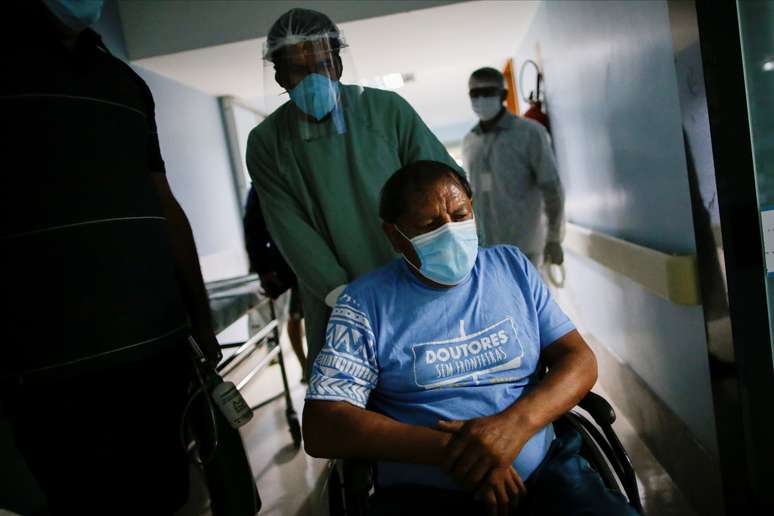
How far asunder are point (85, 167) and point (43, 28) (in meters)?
0.28

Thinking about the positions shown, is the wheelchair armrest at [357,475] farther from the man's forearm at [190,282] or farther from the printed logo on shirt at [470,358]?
the man's forearm at [190,282]

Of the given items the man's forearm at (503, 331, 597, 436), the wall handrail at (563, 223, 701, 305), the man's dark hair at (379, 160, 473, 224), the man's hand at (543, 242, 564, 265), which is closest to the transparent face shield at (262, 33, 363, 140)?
the man's dark hair at (379, 160, 473, 224)

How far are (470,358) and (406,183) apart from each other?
16.5 inches

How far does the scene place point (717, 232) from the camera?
4.12ft

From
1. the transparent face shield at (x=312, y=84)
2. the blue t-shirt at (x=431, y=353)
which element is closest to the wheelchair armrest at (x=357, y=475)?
the blue t-shirt at (x=431, y=353)

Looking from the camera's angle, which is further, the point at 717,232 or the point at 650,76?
the point at 650,76

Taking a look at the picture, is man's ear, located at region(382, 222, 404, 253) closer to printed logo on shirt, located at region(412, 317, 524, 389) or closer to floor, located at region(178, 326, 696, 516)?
printed logo on shirt, located at region(412, 317, 524, 389)

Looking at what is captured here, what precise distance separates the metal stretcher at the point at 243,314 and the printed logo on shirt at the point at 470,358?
1.08 metres

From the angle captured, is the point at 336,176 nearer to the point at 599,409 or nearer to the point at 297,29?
the point at 297,29

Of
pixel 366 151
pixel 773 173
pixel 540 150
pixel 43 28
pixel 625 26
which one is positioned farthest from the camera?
pixel 540 150

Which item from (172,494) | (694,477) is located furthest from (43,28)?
(694,477)

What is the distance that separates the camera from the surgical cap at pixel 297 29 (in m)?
1.32

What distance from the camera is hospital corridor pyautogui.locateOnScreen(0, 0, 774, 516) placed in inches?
38.8

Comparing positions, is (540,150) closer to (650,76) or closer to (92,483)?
(650,76)
